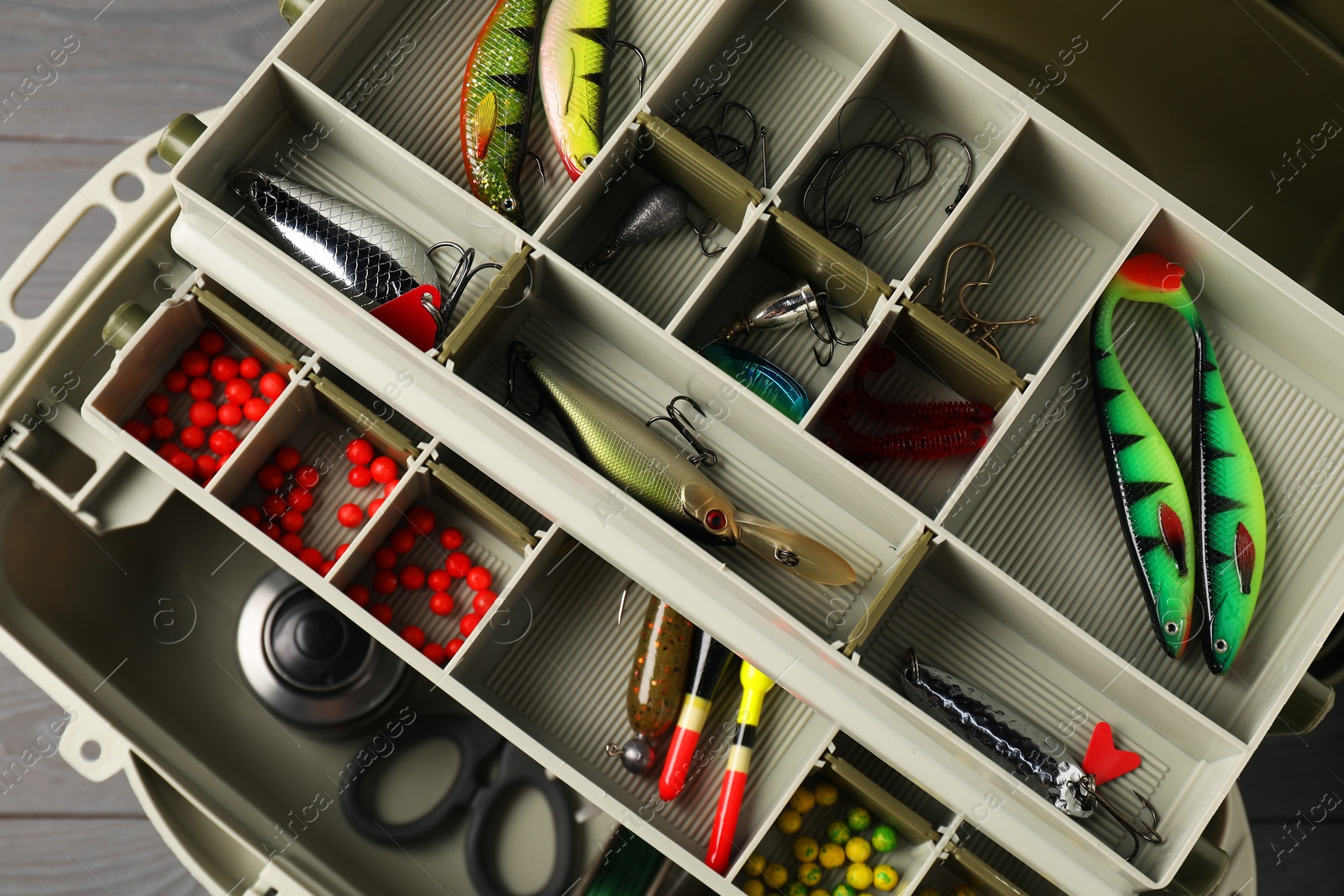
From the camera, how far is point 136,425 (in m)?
1.59

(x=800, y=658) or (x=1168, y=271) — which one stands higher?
(x=1168, y=271)

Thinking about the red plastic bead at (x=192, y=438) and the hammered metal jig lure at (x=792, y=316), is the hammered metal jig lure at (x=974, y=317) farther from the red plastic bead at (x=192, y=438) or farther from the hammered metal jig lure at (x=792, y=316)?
the red plastic bead at (x=192, y=438)

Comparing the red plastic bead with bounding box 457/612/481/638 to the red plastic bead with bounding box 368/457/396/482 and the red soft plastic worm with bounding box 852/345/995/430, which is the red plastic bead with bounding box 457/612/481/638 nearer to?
the red plastic bead with bounding box 368/457/396/482

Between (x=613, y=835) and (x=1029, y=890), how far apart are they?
67 centimetres

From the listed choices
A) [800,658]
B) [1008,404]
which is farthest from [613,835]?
[1008,404]

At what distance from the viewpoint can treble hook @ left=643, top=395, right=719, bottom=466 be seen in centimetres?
153

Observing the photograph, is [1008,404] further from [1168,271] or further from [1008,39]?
[1008,39]

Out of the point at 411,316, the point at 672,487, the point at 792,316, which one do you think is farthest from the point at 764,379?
the point at 411,316

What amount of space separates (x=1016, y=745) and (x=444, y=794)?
0.95 meters

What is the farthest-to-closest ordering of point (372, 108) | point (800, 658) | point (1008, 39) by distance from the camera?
point (1008, 39) → point (372, 108) → point (800, 658)

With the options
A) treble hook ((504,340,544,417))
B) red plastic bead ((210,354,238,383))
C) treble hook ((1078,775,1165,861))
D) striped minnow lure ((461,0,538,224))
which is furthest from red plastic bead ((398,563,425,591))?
treble hook ((1078,775,1165,861))

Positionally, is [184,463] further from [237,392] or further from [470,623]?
[470,623]

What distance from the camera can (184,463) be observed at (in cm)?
157

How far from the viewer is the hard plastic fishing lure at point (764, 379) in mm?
1475
